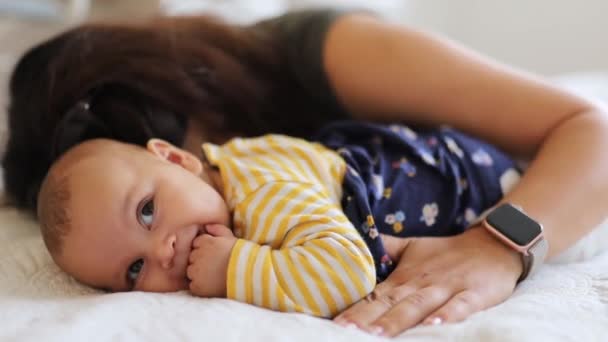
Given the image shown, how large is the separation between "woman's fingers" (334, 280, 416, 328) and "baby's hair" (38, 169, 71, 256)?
1.17ft

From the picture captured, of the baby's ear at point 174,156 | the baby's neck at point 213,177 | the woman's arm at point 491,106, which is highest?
the woman's arm at point 491,106

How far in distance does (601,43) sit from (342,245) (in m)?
1.80

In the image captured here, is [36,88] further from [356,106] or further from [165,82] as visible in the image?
[356,106]

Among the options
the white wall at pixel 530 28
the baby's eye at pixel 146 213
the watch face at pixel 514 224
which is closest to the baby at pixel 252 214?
the baby's eye at pixel 146 213

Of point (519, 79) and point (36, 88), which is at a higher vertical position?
point (519, 79)

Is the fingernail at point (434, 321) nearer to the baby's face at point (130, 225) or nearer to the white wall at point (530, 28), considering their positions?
the baby's face at point (130, 225)

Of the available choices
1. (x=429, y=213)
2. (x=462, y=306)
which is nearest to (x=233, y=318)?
(x=462, y=306)

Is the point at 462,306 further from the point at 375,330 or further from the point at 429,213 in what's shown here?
the point at 429,213

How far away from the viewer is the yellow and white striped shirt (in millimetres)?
701

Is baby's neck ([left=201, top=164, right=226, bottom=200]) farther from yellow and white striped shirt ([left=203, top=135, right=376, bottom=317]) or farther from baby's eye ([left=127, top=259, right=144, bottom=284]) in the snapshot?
baby's eye ([left=127, top=259, right=144, bottom=284])

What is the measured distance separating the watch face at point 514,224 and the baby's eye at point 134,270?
0.45 meters

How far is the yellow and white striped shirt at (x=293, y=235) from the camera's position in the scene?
701mm

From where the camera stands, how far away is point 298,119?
119 cm

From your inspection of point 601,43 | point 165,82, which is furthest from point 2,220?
point 601,43
